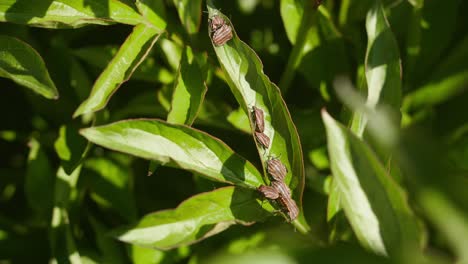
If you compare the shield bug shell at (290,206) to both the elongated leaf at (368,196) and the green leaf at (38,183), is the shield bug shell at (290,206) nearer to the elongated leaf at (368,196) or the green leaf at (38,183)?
the elongated leaf at (368,196)

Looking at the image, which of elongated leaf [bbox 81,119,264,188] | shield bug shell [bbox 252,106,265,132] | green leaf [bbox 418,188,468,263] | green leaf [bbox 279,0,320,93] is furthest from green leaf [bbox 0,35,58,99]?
green leaf [bbox 418,188,468,263]

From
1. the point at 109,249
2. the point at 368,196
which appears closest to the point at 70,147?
the point at 109,249

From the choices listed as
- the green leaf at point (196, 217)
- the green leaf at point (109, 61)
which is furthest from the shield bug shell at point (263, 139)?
the green leaf at point (109, 61)

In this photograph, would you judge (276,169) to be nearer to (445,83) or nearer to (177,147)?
(177,147)

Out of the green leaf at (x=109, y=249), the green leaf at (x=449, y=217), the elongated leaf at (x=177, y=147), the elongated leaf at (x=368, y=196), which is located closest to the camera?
the green leaf at (x=449, y=217)

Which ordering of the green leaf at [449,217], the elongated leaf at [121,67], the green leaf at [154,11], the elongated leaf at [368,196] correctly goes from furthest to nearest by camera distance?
Result: the green leaf at [154,11]
the elongated leaf at [121,67]
the elongated leaf at [368,196]
the green leaf at [449,217]

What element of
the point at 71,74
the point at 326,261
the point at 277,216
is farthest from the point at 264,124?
the point at 71,74

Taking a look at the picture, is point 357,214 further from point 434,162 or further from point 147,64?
point 147,64
